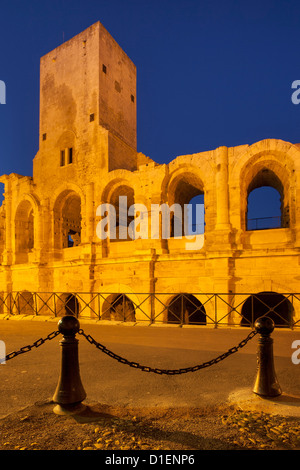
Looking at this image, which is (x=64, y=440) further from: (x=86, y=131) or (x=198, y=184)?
(x=86, y=131)

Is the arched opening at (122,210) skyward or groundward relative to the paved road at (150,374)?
skyward

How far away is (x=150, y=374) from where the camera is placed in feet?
14.7

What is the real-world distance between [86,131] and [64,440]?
660 inches

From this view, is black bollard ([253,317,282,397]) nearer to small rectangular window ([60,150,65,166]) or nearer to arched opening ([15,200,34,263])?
small rectangular window ([60,150,65,166])

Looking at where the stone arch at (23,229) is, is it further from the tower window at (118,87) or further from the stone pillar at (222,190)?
the stone pillar at (222,190)

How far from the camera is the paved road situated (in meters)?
3.57

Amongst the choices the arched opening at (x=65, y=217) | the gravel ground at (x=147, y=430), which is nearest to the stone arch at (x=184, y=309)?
the arched opening at (x=65, y=217)

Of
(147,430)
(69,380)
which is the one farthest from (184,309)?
(147,430)

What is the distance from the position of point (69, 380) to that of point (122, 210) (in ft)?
47.9

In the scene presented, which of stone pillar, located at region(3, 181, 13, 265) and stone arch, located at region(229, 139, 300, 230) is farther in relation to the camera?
stone pillar, located at region(3, 181, 13, 265)

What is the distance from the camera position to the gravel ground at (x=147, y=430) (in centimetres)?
252

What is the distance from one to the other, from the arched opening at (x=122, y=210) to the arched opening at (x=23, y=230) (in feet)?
22.1

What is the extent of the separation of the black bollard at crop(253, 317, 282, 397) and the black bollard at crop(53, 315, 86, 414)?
205cm

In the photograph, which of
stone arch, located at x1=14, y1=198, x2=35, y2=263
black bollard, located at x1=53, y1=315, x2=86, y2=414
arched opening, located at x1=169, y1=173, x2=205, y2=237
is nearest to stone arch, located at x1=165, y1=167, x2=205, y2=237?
arched opening, located at x1=169, y1=173, x2=205, y2=237
